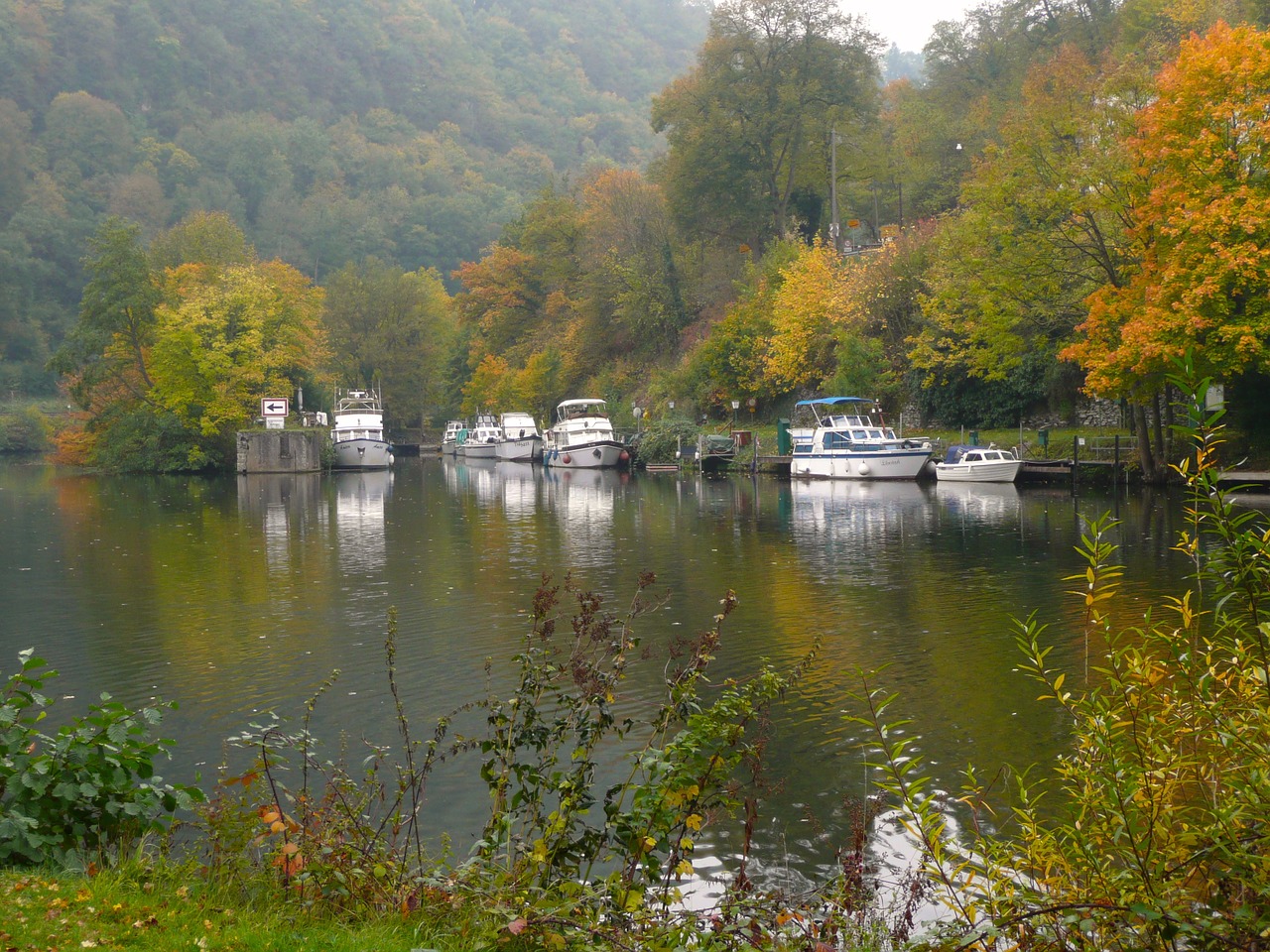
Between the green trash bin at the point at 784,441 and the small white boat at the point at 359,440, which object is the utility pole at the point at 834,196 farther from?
the small white boat at the point at 359,440

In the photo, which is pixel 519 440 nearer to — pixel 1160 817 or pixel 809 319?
pixel 809 319

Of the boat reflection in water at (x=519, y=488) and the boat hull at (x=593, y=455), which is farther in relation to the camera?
the boat hull at (x=593, y=455)

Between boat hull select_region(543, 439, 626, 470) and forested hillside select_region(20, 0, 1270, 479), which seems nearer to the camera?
forested hillside select_region(20, 0, 1270, 479)

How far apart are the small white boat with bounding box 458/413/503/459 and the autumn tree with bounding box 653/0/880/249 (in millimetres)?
24033

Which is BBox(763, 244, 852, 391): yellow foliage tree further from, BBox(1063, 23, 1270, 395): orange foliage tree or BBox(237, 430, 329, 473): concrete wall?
BBox(237, 430, 329, 473): concrete wall

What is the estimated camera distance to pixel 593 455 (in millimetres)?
61656

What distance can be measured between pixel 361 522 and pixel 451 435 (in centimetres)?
5971

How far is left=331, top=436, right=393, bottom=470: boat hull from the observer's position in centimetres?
6838

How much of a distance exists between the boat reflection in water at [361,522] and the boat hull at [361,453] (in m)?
9.58

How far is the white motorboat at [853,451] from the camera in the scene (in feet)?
144

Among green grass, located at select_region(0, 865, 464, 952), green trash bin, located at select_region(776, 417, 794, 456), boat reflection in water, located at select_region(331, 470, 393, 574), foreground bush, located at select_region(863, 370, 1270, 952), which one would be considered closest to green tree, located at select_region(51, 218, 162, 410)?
boat reflection in water, located at select_region(331, 470, 393, 574)

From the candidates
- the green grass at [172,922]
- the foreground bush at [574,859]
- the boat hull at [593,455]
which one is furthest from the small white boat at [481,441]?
the green grass at [172,922]

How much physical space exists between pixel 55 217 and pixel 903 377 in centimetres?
9584

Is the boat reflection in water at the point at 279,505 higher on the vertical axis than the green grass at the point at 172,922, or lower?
higher
